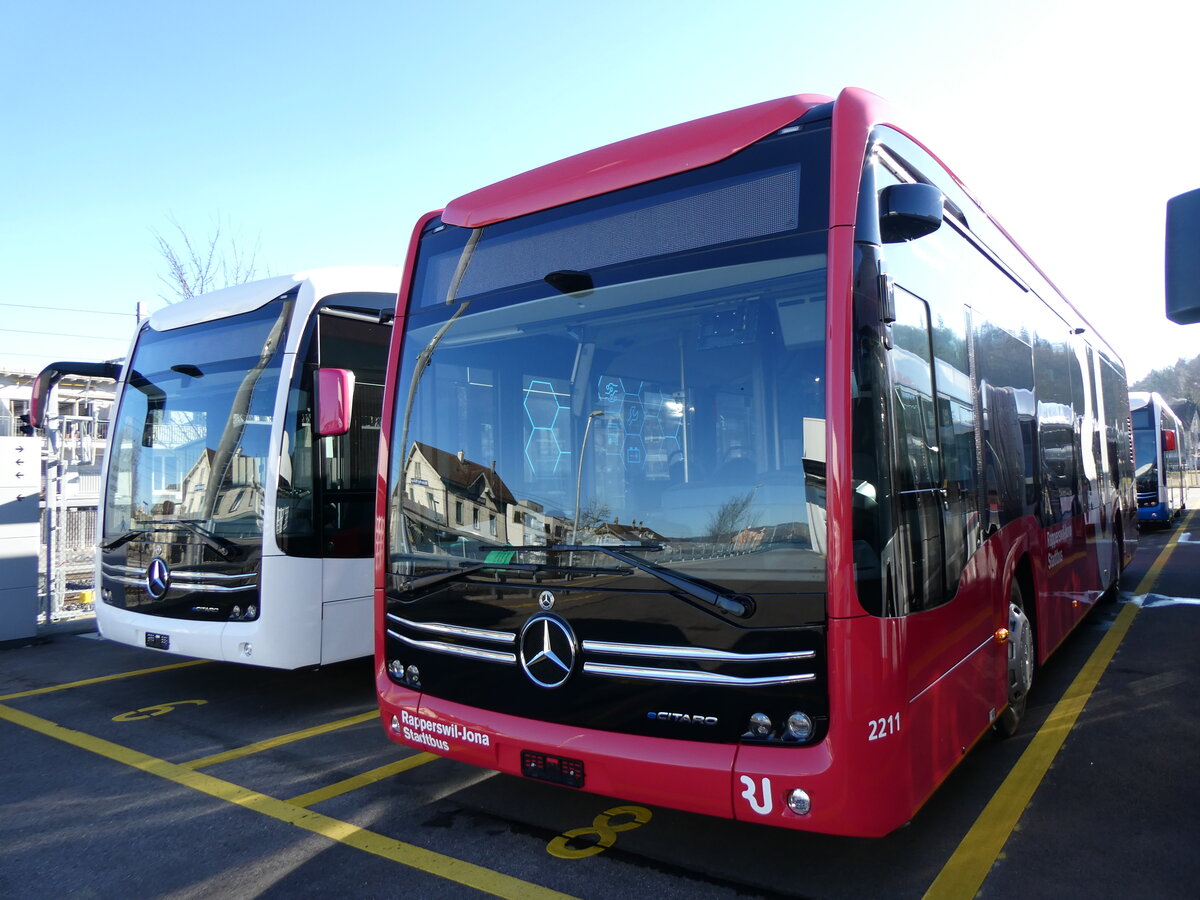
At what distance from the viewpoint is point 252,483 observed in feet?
19.7

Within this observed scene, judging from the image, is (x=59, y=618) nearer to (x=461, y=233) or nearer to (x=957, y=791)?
(x=461, y=233)

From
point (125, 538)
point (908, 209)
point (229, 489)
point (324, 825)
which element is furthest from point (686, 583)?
point (125, 538)

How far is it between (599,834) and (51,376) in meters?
6.42

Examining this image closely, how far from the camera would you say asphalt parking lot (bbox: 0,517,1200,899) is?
3.49m

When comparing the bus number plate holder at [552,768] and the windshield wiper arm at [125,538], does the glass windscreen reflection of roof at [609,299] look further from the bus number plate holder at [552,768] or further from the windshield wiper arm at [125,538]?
the windshield wiper arm at [125,538]

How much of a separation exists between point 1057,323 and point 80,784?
7.64 m

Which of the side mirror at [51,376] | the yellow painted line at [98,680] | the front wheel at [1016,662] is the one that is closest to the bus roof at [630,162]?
the front wheel at [1016,662]

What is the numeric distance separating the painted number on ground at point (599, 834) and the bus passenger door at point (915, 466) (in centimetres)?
175

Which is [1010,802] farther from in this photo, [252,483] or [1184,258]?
[252,483]

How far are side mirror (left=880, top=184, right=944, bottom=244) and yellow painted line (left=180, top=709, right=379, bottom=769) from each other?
4703 millimetres

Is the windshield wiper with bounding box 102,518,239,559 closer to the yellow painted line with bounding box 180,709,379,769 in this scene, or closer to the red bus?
the yellow painted line with bounding box 180,709,379,769

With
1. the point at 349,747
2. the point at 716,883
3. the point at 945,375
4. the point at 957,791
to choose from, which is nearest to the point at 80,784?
the point at 349,747

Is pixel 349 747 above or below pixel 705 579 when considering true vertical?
below

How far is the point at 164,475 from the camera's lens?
6.54 meters
